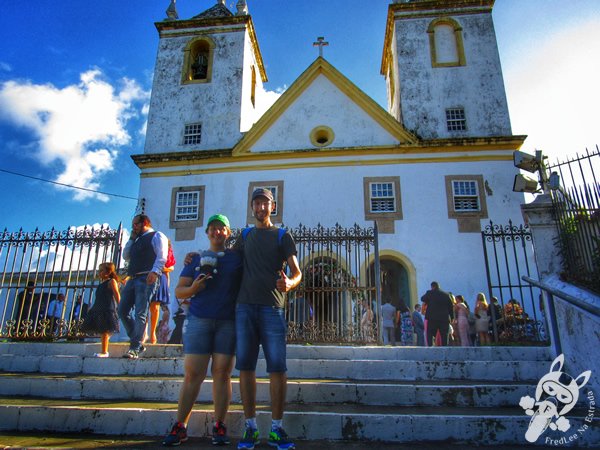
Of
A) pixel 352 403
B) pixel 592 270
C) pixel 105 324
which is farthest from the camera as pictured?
pixel 105 324

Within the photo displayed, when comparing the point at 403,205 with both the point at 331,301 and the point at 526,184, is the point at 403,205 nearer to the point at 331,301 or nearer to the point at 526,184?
the point at 331,301

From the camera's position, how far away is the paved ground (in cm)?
345

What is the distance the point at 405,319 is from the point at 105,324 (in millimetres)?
8586

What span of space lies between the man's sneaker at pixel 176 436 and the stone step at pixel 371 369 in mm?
1746

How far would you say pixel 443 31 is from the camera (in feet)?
60.3

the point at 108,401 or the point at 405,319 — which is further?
the point at 405,319

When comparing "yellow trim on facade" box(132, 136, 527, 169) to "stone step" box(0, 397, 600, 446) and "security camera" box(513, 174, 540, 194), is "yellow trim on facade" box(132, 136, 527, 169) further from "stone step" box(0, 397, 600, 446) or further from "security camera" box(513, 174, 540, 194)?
"stone step" box(0, 397, 600, 446)

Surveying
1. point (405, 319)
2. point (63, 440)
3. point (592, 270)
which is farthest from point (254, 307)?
point (405, 319)

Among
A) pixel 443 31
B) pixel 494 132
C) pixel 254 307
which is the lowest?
pixel 254 307

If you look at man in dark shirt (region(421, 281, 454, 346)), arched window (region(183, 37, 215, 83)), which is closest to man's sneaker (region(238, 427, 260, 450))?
man in dark shirt (region(421, 281, 454, 346))

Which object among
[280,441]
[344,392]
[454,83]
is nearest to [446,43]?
[454,83]

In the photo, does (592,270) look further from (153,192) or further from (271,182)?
(153,192)

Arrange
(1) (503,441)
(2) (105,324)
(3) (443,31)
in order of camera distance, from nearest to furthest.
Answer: (1) (503,441) < (2) (105,324) < (3) (443,31)

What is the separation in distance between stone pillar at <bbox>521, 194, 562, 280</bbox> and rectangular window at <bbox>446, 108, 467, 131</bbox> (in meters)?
11.4
